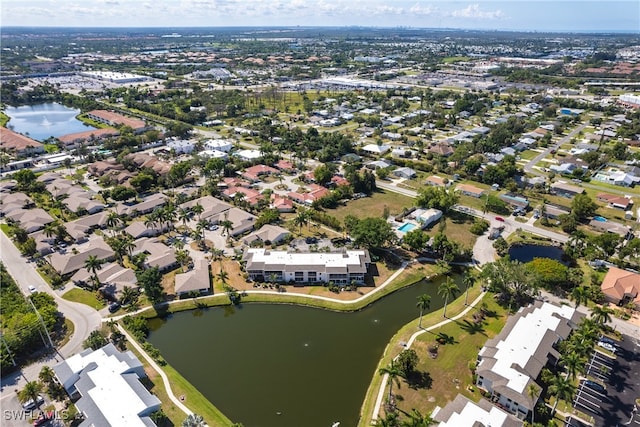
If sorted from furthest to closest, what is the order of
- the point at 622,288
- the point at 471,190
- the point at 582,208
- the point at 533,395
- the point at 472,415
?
the point at 471,190 < the point at 582,208 < the point at 622,288 < the point at 533,395 < the point at 472,415

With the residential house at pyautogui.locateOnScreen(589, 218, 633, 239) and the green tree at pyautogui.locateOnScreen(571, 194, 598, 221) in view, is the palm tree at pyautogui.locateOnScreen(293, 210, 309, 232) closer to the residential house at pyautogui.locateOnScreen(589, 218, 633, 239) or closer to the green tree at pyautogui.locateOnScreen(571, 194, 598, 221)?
the green tree at pyautogui.locateOnScreen(571, 194, 598, 221)

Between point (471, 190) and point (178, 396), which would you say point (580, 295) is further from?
point (178, 396)

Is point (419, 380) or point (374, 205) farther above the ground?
point (374, 205)

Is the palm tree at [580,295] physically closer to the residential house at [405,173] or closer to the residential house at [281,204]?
the residential house at [281,204]

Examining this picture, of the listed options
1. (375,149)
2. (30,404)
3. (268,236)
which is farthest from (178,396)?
(375,149)

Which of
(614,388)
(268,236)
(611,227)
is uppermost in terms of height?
(611,227)

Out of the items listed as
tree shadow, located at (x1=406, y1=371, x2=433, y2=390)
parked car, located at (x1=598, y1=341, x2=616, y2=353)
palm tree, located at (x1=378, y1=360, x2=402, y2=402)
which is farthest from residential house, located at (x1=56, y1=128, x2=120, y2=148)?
parked car, located at (x1=598, y1=341, x2=616, y2=353)
